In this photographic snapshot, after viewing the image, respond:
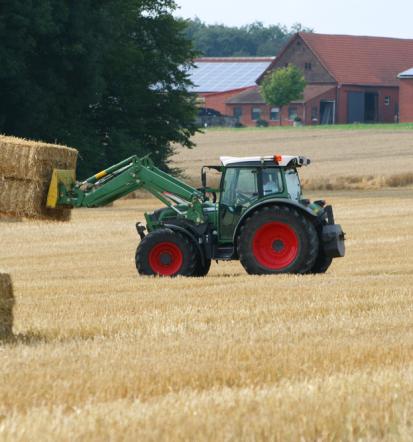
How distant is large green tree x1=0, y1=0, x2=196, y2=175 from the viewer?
119ft

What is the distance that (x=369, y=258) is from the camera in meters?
20.6

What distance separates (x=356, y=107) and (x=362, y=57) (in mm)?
7183

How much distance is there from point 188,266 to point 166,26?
29.8 metres

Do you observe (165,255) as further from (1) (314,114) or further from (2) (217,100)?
(2) (217,100)

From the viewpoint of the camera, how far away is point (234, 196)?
17.1m

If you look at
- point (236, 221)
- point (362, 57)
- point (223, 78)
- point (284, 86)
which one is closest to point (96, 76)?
point (236, 221)

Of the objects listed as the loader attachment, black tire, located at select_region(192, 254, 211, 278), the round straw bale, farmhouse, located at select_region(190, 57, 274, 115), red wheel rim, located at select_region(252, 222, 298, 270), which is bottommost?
black tire, located at select_region(192, 254, 211, 278)

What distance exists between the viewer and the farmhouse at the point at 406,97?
103125 millimetres

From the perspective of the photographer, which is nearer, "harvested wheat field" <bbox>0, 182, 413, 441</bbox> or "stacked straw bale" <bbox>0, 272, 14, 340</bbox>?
"harvested wheat field" <bbox>0, 182, 413, 441</bbox>

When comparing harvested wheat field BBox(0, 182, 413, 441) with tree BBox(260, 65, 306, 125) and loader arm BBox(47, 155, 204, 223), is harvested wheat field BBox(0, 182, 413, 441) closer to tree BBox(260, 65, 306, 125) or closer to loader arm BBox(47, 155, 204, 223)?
loader arm BBox(47, 155, 204, 223)

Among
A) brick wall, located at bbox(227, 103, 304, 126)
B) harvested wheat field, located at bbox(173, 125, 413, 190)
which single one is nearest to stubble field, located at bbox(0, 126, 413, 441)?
harvested wheat field, located at bbox(173, 125, 413, 190)

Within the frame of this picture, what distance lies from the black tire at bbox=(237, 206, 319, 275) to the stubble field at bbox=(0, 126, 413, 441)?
16.2 inches

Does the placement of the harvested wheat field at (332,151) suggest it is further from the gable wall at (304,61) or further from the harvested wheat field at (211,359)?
the harvested wheat field at (211,359)

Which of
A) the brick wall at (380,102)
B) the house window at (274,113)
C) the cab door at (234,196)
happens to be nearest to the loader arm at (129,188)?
the cab door at (234,196)
